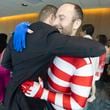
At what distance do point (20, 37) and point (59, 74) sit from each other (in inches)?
9.7

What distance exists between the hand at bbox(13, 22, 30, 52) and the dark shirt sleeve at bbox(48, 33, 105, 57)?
0.41 ft

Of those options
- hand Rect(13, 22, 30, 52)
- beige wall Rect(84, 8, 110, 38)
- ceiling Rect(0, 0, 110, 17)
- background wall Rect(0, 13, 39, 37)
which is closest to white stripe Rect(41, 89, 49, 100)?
hand Rect(13, 22, 30, 52)

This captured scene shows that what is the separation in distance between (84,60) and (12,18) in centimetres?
920

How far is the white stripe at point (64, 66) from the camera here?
4.45 ft

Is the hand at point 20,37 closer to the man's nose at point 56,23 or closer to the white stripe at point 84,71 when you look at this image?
the man's nose at point 56,23

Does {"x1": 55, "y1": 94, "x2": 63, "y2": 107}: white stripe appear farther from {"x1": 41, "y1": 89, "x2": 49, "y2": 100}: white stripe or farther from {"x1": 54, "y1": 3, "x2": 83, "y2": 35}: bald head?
{"x1": 54, "y1": 3, "x2": 83, "y2": 35}: bald head

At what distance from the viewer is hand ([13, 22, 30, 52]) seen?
4.31 ft

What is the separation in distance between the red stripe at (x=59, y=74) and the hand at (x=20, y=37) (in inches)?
7.1

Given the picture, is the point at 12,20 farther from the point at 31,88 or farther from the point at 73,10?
the point at 31,88

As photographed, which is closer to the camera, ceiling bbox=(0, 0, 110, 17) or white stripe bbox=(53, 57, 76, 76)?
white stripe bbox=(53, 57, 76, 76)

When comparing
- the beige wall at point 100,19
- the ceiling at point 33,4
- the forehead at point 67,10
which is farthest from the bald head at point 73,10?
the beige wall at point 100,19

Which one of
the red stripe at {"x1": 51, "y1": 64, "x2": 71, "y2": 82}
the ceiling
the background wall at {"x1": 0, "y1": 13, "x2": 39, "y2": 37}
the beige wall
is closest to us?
the red stripe at {"x1": 51, "y1": 64, "x2": 71, "y2": 82}

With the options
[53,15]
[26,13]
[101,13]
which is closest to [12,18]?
[26,13]

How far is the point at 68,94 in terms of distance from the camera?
142cm
